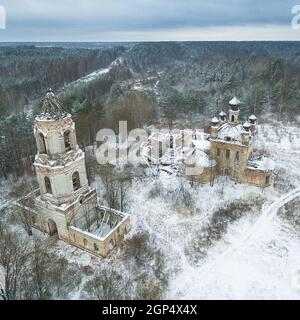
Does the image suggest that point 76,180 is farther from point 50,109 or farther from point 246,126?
point 246,126

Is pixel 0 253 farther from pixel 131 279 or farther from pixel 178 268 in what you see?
pixel 178 268

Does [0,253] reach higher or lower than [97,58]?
lower

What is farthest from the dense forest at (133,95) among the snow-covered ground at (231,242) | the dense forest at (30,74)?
the snow-covered ground at (231,242)

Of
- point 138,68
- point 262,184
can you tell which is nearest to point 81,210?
point 262,184

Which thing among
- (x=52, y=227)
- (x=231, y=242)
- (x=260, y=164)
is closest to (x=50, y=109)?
(x=52, y=227)

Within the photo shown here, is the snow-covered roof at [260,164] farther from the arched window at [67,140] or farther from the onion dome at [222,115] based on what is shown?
the arched window at [67,140]

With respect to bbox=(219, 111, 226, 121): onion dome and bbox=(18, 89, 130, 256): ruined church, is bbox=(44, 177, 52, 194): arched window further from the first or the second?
bbox=(219, 111, 226, 121): onion dome
